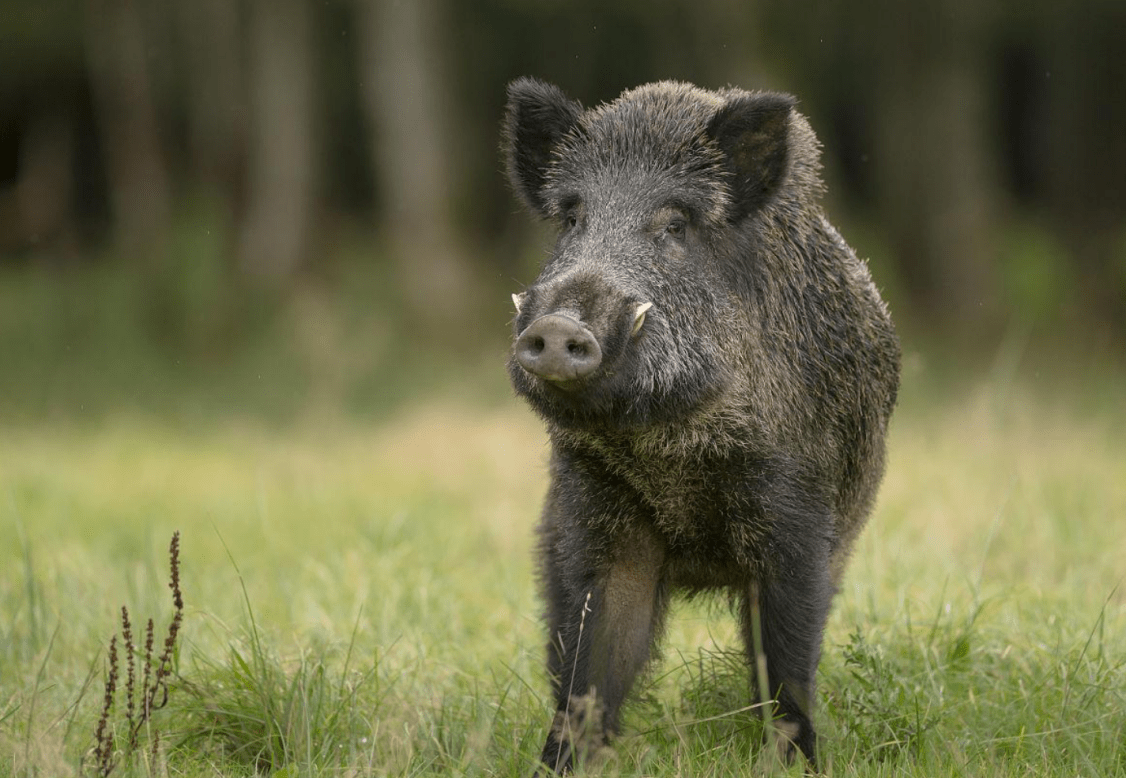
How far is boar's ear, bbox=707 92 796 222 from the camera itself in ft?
13.1

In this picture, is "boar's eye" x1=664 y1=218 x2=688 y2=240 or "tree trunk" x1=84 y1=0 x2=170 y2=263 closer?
"boar's eye" x1=664 y1=218 x2=688 y2=240

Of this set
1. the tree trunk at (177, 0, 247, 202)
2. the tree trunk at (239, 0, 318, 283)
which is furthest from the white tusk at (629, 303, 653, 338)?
the tree trunk at (177, 0, 247, 202)

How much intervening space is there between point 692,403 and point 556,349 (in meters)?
0.57

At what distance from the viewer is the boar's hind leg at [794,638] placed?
3.92 meters

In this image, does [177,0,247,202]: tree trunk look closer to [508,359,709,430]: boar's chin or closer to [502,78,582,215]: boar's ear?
[502,78,582,215]: boar's ear

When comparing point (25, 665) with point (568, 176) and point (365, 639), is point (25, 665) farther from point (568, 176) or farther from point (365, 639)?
point (568, 176)

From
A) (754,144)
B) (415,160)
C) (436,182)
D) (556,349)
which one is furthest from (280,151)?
(556,349)

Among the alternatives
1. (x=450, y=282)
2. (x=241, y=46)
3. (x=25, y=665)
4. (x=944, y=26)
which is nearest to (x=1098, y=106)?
(x=944, y=26)

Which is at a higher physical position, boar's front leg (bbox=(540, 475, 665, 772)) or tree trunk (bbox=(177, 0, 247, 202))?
tree trunk (bbox=(177, 0, 247, 202))

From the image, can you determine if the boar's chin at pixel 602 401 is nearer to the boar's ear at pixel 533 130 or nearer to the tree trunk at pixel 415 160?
the boar's ear at pixel 533 130

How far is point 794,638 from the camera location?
393 cm

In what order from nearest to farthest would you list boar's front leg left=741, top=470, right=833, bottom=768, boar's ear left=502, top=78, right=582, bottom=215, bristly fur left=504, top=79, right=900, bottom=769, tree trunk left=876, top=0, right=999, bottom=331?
1. bristly fur left=504, top=79, right=900, bottom=769
2. boar's front leg left=741, top=470, right=833, bottom=768
3. boar's ear left=502, top=78, right=582, bottom=215
4. tree trunk left=876, top=0, right=999, bottom=331

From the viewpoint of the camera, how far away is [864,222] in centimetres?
2008

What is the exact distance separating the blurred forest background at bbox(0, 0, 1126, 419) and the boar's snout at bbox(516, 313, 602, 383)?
372 inches
